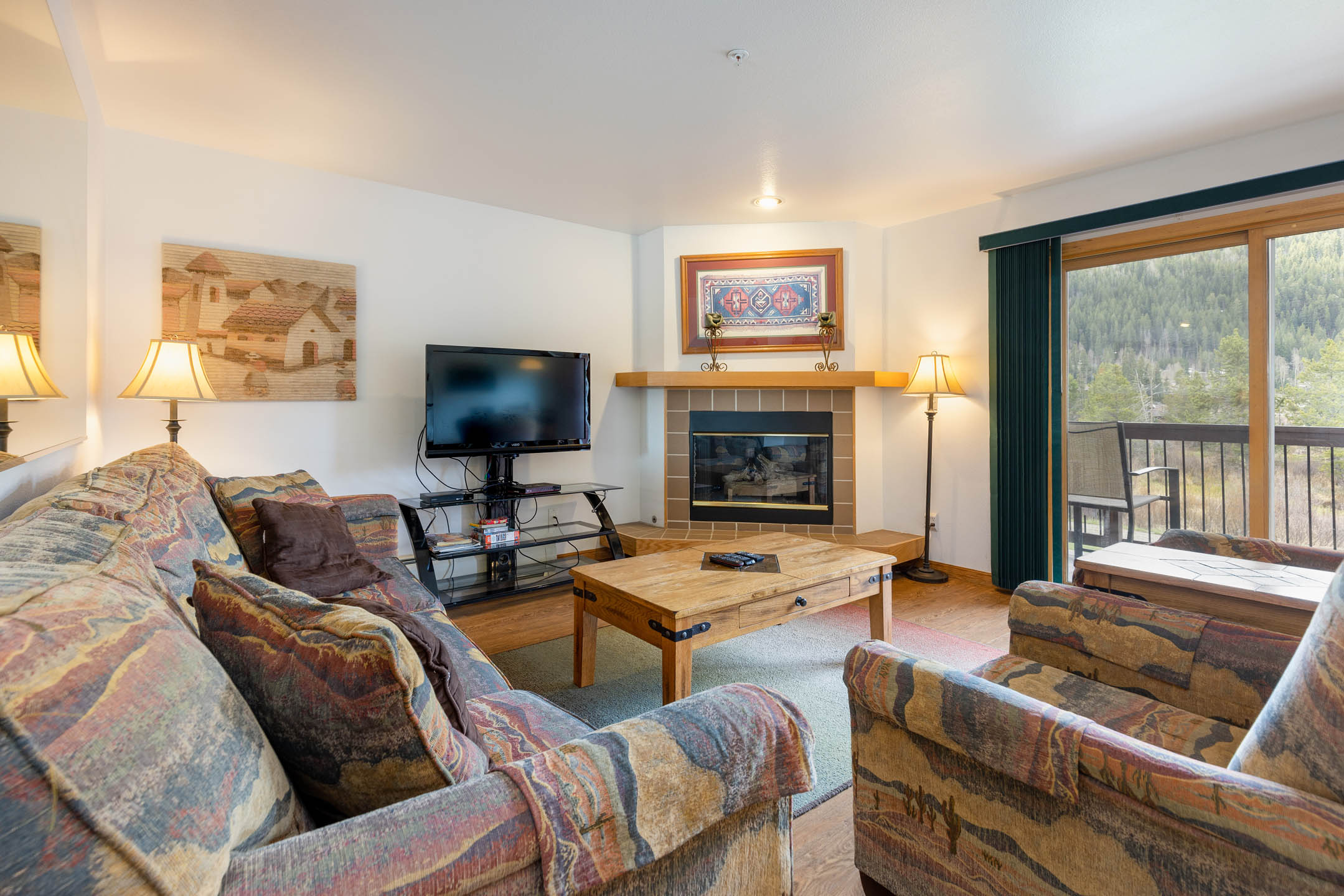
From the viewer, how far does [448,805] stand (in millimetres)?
729

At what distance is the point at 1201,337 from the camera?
342 cm

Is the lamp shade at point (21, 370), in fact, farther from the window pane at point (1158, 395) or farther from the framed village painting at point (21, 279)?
the window pane at point (1158, 395)

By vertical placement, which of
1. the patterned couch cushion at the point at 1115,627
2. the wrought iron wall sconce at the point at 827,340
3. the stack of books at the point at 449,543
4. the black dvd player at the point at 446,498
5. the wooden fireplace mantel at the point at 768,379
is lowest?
the stack of books at the point at 449,543

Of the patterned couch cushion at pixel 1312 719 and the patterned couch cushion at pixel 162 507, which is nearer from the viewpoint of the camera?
the patterned couch cushion at pixel 1312 719

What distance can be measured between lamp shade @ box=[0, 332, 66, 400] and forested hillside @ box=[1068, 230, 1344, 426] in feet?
14.5

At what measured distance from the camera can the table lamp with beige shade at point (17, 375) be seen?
1287mm

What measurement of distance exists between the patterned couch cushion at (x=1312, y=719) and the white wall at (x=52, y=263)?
221 centimetres

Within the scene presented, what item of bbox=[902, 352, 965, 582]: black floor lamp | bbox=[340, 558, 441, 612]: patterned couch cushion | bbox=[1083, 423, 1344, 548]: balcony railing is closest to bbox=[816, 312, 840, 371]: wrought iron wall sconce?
bbox=[902, 352, 965, 582]: black floor lamp

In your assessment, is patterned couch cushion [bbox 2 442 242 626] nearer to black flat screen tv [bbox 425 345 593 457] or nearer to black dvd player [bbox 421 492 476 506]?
black dvd player [bbox 421 492 476 506]

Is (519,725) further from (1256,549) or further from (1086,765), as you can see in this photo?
(1256,549)

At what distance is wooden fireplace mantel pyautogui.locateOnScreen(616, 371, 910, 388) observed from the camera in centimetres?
436

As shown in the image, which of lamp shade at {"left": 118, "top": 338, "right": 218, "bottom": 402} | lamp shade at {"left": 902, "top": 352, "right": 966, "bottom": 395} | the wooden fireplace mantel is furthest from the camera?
the wooden fireplace mantel

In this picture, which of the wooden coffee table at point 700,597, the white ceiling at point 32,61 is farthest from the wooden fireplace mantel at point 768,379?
the white ceiling at point 32,61

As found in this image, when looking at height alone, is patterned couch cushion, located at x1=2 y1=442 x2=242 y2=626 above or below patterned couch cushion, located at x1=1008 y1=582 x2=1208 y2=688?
above
